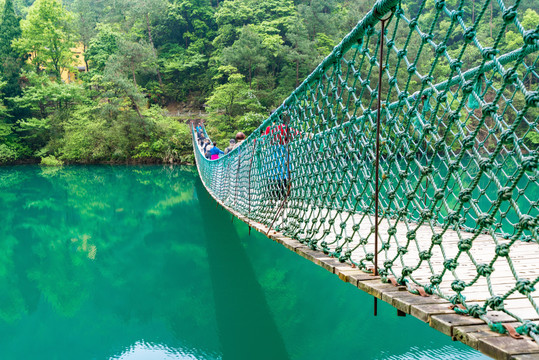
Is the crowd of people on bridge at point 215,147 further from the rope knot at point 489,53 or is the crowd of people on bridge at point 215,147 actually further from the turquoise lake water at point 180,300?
the rope knot at point 489,53

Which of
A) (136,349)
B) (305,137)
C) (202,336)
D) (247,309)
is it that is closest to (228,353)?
(202,336)

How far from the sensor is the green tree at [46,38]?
54.9ft

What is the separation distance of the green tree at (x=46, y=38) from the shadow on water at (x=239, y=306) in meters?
15.4

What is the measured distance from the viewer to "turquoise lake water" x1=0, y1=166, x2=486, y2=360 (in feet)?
9.45

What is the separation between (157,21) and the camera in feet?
66.1

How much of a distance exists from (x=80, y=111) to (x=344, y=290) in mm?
14767

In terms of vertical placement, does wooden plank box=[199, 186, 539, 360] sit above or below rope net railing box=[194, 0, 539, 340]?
below

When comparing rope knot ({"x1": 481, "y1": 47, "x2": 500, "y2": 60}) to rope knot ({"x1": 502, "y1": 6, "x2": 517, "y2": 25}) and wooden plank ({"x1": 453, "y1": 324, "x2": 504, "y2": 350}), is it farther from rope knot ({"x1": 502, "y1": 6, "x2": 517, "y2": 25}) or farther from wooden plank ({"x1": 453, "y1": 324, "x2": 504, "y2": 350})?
wooden plank ({"x1": 453, "y1": 324, "x2": 504, "y2": 350})

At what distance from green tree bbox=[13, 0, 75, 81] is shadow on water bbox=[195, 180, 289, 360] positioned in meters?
15.4

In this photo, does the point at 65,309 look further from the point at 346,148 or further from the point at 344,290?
the point at 346,148

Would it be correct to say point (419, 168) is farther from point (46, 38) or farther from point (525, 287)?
point (46, 38)

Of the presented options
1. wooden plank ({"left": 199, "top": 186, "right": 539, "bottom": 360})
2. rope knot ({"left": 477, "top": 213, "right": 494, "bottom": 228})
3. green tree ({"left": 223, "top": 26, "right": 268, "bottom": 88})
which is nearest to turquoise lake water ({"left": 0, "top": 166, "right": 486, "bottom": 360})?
wooden plank ({"left": 199, "top": 186, "right": 539, "bottom": 360})

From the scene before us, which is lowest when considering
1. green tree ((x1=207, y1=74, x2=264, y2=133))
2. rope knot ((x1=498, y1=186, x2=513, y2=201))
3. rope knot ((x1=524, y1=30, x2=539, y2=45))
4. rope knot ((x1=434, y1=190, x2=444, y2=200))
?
rope knot ((x1=434, y1=190, x2=444, y2=200))

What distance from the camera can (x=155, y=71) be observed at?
692 inches
